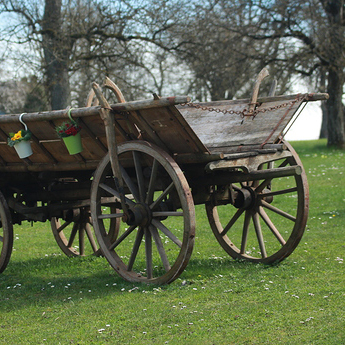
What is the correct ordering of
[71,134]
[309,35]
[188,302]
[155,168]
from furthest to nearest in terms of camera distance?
[309,35] → [71,134] → [155,168] → [188,302]

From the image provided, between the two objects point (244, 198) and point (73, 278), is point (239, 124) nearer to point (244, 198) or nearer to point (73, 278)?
point (244, 198)

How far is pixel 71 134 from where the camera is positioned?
560 centimetres

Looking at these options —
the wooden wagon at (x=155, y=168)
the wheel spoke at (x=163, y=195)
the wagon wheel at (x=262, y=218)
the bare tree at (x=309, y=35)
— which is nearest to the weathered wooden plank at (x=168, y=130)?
the wooden wagon at (x=155, y=168)

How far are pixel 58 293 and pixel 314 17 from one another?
1669 centimetres

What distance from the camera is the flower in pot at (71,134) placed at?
18.3 ft

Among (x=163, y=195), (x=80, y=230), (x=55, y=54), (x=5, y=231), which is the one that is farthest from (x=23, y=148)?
(x=55, y=54)

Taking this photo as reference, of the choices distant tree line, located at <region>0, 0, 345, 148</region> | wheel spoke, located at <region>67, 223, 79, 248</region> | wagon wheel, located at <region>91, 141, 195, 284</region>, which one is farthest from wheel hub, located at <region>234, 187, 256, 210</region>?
distant tree line, located at <region>0, 0, 345, 148</region>

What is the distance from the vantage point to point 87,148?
5.93 meters

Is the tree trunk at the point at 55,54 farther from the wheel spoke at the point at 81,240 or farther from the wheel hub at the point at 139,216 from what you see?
the wheel hub at the point at 139,216

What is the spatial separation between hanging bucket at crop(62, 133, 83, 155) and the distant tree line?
30.6 feet

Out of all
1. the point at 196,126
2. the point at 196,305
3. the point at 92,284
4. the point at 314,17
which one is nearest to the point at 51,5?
the point at 314,17

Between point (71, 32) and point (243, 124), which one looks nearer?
point (243, 124)

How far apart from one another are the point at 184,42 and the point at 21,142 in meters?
11.1

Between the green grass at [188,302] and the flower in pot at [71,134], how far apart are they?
4.47 feet
